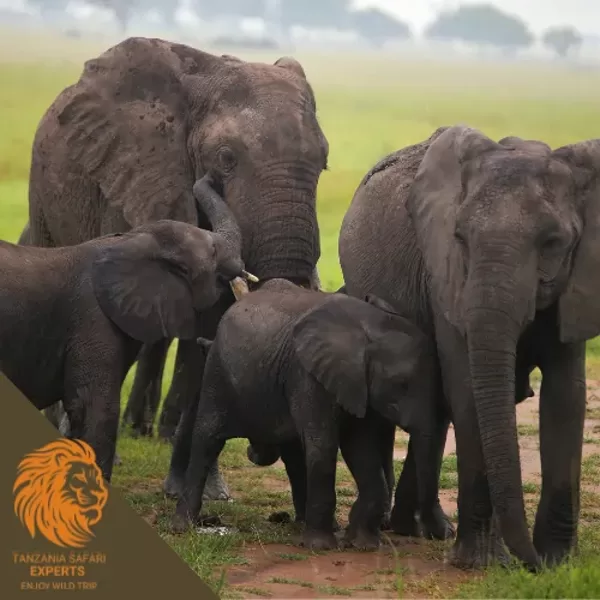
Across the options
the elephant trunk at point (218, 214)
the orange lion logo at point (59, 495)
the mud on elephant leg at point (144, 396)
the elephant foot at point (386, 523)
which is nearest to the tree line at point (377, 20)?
the mud on elephant leg at point (144, 396)

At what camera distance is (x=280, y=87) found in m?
7.64

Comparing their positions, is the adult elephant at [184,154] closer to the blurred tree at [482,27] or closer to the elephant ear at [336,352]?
the elephant ear at [336,352]

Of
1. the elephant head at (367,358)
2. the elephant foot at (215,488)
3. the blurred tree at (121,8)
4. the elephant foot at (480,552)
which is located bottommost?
the elephant foot at (480,552)

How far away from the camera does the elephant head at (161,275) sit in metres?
6.56

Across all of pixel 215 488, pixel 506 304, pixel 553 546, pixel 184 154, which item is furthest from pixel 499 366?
pixel 184 154

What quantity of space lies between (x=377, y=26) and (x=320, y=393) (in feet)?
54.1

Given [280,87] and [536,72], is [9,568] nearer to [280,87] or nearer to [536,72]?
[280,87]

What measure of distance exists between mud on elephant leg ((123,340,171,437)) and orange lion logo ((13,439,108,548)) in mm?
4005

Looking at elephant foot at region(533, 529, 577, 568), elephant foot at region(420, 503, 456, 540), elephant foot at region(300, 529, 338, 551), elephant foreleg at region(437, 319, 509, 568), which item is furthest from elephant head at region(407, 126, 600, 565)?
elephant foot at region(420, 503, 456, 540)

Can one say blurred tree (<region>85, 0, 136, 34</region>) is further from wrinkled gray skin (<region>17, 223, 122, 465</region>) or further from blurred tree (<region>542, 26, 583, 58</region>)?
wrinkled gray skin (<region>17, 223, 122, 465</region>)

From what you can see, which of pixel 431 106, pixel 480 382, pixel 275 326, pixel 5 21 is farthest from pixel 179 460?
pixel 431 106

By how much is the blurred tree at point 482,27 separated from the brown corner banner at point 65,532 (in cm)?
1680

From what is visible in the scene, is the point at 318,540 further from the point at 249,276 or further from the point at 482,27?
the point at 482,27

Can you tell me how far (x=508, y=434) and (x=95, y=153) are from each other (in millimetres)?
3425
